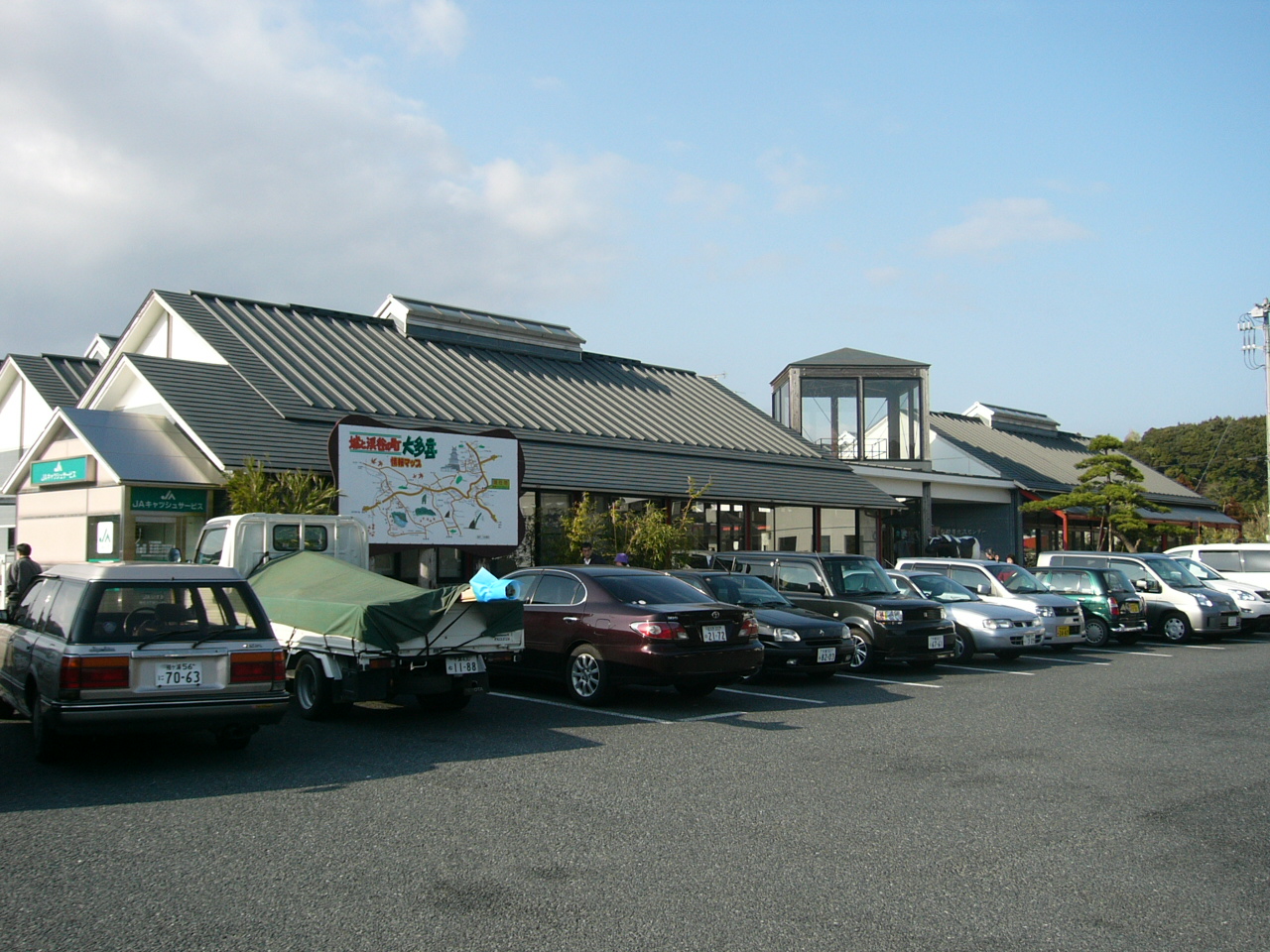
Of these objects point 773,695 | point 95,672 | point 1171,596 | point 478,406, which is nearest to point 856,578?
point 773,695

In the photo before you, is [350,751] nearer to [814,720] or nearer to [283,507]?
[814,720]

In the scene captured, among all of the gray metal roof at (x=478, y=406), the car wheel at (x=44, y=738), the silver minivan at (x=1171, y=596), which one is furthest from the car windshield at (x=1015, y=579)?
the car wheel at (x=44, y=738)

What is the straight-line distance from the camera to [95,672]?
24.4 feet

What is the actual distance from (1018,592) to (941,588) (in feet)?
6.26

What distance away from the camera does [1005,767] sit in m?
8.12

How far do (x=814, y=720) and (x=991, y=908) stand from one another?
5437mm

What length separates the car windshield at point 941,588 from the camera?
1719 centimetres

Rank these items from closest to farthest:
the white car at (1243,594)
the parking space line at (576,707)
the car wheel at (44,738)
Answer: the car wheel at (44,738)
the parking space line at (576,707)
the white car at (1243,594)

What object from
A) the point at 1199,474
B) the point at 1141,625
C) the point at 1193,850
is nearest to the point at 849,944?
the point at 1193,850

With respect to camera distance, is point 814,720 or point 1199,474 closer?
point 814,720

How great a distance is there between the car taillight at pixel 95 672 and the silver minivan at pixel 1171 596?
1865cm

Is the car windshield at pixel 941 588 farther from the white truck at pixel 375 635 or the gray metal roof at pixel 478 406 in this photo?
the white truck at pixel 375 635

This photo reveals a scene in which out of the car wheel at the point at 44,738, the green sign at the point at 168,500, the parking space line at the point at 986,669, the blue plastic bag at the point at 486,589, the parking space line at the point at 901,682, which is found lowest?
the parking space line at the point at 986,669

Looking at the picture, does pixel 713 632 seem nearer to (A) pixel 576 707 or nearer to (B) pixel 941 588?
(A) pixel 576 707
